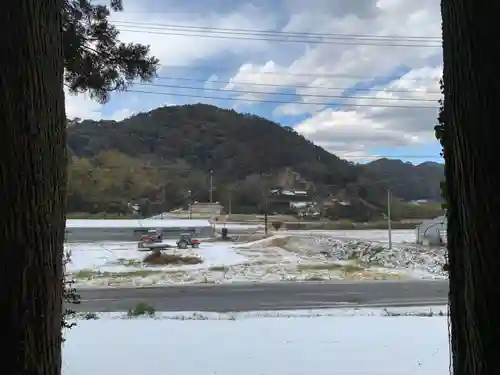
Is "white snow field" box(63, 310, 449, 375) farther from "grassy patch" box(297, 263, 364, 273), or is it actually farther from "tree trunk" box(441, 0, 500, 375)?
"grassy patch" box(297, 263, 364, 273)

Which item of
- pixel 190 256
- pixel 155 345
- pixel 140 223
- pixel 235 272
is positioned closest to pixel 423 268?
pixel 235 272

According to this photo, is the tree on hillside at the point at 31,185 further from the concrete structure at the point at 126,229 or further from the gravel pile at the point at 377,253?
the concrete structure at the point at 126,229

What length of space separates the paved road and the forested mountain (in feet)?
40.6

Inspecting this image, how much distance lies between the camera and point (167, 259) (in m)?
18.2

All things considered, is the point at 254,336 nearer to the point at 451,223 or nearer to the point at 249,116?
the point at 451,223

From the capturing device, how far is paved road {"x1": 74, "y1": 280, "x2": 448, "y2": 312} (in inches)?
375

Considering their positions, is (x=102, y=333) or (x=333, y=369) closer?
(x=333, y=369)

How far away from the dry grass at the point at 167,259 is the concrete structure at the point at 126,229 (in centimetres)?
683

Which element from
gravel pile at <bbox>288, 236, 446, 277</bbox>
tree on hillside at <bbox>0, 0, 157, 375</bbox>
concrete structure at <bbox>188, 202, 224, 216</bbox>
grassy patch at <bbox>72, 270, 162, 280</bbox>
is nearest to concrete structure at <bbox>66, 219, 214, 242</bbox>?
concrete structure at <bbox>188, 202, 224, 216</bbox>

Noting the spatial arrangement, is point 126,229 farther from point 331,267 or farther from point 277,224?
point 331,267

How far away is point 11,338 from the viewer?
118 cm

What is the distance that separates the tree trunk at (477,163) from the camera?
42.1 inches

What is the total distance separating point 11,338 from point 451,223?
3.65ft

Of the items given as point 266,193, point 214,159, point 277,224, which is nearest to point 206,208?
point 214,159
